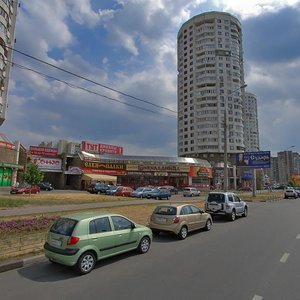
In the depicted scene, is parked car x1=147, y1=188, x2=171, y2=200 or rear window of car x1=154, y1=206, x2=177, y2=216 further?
parked car x1=147, y1=188, x2=171, y2=200

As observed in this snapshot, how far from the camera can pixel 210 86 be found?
107 m

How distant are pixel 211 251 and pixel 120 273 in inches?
142

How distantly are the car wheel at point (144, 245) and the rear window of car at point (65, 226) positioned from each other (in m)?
2.54

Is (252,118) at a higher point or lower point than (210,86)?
lower

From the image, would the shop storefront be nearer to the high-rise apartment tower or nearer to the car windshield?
the high-rise apartment tower

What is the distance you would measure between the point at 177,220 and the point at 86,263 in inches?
209

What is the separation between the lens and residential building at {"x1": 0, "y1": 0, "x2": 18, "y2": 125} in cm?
3603

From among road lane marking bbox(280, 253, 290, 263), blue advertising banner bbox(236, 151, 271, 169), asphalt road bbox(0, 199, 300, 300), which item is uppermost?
blue advertising banner bbox(236, 151, 271, 169)

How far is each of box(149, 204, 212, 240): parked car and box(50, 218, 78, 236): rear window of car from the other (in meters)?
5.14

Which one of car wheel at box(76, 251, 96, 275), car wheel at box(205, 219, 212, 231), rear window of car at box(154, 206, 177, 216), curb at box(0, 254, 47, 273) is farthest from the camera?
car wheel at box(205, 219, 212, 231)

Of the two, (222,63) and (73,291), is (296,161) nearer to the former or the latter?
(222,63)

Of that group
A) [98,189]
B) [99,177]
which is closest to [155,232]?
[98,189]

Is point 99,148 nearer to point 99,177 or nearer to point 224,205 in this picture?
Answer: point 99,177

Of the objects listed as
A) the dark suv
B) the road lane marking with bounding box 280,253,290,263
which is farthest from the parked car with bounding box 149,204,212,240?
the dark suv
